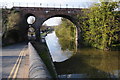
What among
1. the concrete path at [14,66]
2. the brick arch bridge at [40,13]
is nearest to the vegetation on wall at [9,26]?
the brick arch bridge at [40,13]

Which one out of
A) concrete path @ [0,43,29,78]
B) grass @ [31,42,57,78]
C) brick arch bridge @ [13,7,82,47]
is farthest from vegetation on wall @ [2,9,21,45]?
concrete path @ [0,43,29,78]

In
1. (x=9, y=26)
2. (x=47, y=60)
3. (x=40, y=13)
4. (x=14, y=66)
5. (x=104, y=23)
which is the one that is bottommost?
(x=47, y=60)

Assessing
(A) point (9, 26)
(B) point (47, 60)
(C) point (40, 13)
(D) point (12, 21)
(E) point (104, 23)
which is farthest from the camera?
(C) point (40, 13)

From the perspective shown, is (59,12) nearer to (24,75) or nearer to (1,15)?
(1,15)

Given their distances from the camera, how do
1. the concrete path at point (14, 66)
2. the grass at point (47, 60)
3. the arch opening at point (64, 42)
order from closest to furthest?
the concrete path at point (14, 66) < the grass at point (47, 60) < the arch opening at point (64, 42)

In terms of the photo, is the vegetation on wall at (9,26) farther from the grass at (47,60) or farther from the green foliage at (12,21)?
the grass at (47,60)

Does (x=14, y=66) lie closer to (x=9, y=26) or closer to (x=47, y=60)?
(x=47, y=60)

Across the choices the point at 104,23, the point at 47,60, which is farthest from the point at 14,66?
the point at 104,23

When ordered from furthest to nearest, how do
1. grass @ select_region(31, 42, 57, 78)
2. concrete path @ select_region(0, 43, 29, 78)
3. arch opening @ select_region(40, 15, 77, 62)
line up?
arch opening @ select_region(40, 15, 77, 62), grass @ select_region(31, 42, 57, 78), concrete path @ select_region(0, 43, 29, 78)

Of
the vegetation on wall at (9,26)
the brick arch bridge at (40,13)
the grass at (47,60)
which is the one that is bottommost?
the grass at (47,60)

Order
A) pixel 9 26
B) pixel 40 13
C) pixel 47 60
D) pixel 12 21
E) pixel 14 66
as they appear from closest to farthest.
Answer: pixel 14 66, pixel 47 60, pixel 9 26, pixel 12 21, pixel 40 13

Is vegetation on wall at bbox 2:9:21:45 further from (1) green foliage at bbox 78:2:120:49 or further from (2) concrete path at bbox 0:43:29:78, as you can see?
(1) green foliage at bbox 78:2:120:49

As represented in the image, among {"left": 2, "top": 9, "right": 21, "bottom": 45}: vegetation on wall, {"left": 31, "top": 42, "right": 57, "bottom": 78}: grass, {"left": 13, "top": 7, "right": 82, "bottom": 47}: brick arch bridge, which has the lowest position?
{"left": 31, "top": 42, "right": 57, "bottom": 78}: grass

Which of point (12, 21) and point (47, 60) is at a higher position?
point (12, 21)
